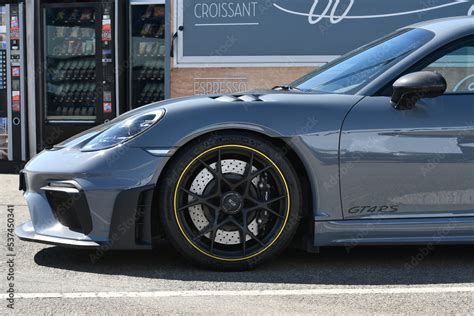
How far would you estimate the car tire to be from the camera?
3738 mm

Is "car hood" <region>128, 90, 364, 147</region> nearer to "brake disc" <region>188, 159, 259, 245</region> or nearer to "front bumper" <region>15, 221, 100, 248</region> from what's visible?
"brake disc" <region>188, 159, 259, 245</region>

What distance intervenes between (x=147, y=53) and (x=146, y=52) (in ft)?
0.08

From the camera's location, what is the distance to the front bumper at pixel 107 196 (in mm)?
3652

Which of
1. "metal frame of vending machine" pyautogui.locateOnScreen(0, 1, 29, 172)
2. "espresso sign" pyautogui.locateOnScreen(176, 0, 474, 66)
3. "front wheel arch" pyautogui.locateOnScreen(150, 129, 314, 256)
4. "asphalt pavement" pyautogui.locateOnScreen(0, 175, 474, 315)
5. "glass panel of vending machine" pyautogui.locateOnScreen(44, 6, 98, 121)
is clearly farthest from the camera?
"glass panel of vending machine" pyautogui.locateOnScreen(44, 6, 98, 121)

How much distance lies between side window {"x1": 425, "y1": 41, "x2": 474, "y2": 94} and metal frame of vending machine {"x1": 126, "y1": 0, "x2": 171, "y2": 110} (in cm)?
617

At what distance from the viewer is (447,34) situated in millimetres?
3998

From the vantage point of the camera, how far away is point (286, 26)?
30.5 feet

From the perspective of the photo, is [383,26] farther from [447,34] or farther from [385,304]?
[385,304]

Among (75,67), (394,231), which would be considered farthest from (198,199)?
(75,67)

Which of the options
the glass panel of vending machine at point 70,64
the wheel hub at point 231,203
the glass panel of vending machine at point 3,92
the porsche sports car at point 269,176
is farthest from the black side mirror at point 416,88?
the glass panel of vending machine at point 3,92

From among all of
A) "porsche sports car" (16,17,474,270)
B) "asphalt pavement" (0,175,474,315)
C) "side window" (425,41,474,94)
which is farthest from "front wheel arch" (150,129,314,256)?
"side window" (425,41,474,94)

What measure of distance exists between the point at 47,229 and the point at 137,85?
22.2ft

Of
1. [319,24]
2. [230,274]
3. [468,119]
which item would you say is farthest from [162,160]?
A: [319,24]

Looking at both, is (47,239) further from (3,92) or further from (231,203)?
(3,92)
